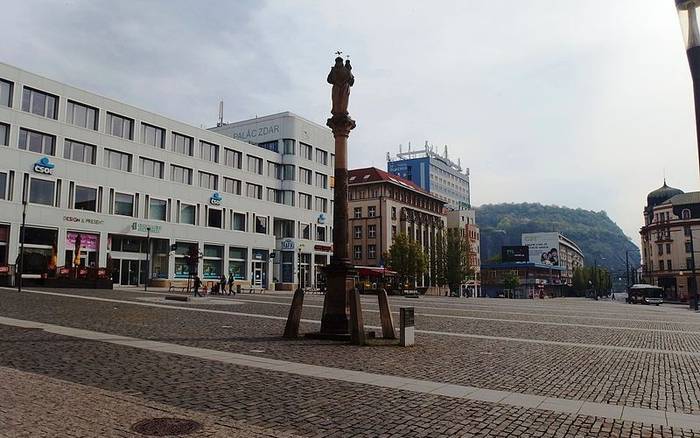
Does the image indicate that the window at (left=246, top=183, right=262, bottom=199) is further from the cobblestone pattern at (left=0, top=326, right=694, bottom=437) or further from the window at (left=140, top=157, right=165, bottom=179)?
the cobblestone pattern at (left=0, top=326, right=694, bottom=437)

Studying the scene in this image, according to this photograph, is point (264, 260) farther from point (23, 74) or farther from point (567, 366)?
point (567, 366)

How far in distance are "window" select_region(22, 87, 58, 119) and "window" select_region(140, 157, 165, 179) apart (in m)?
9.40

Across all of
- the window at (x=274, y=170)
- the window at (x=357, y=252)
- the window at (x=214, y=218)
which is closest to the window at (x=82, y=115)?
the window at (x=214, y=218)

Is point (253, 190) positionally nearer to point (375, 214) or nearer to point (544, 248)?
point (375, 214)

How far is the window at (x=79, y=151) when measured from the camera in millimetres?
46500

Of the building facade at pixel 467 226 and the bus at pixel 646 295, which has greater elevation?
the building facade at pixel 467 226

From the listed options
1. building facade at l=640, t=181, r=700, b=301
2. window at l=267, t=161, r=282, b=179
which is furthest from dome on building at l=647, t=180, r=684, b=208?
window at l=267, t=161, r=282, b=179

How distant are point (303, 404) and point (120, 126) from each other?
50676 mm

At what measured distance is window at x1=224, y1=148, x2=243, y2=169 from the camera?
63.6m

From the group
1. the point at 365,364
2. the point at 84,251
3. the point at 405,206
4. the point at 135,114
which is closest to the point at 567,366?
the point at 365,364

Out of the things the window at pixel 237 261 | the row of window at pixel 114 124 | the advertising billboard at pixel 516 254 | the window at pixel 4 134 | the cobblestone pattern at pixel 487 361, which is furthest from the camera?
the advertising billboard at pixel 516 254

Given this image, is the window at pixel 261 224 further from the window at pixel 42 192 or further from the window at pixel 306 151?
the window at pixel 42 192

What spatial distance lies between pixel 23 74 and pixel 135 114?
423 inches

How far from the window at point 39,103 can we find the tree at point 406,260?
46.9 meters
